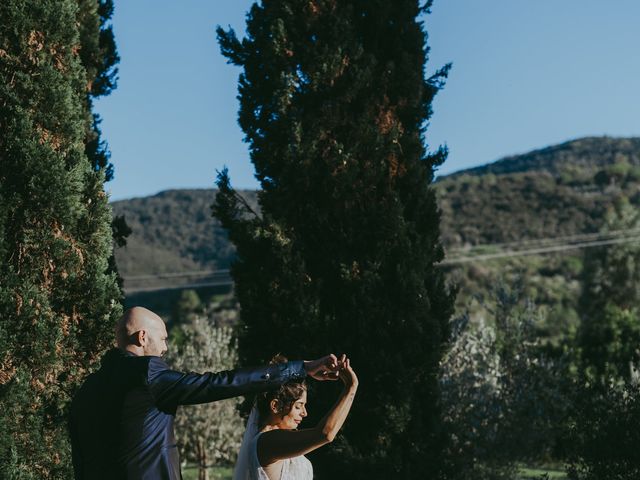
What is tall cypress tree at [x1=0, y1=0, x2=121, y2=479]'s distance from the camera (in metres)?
6.92

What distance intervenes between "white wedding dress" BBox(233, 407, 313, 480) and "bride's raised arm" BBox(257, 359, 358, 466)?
57 mm

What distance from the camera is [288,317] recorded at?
30.7 ft

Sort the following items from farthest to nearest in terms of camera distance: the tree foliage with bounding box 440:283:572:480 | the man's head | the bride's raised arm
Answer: the tree foliage with bounding box 440:283:572:480 < the man's head < the bride's raised arm

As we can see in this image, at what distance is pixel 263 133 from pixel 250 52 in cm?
113

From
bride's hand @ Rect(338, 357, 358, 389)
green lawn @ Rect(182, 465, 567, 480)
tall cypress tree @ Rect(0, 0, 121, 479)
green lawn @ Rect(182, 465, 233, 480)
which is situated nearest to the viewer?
bride's hand @ Rect(338, 357, 358, 389)

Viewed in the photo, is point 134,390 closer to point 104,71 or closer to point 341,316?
point 341,316

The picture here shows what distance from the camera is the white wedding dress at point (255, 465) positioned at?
4132 millimetres

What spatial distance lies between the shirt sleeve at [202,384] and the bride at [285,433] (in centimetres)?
31

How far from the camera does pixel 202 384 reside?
12.3 feet

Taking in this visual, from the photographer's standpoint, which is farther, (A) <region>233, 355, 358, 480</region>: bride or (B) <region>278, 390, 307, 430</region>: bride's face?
(B) <region>278, 390, 307, 430</region>: bride's face

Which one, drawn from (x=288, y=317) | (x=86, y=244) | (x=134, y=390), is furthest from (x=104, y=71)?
(x=134, y=390)

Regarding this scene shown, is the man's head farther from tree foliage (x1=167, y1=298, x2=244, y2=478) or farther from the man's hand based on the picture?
tree foliage (x1=167, y1=298, x2=244, y2=478)

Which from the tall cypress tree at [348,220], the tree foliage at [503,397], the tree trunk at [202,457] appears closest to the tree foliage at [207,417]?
the tree trunk at [202,457]

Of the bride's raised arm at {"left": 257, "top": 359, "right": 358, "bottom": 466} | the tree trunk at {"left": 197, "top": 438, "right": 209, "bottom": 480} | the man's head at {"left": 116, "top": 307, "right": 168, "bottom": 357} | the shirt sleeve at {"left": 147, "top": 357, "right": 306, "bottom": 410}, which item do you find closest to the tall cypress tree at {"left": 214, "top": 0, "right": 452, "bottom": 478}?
the bride's raised arm at {"left": 257, "top": 359, "right": 358, "bottom": 466}
